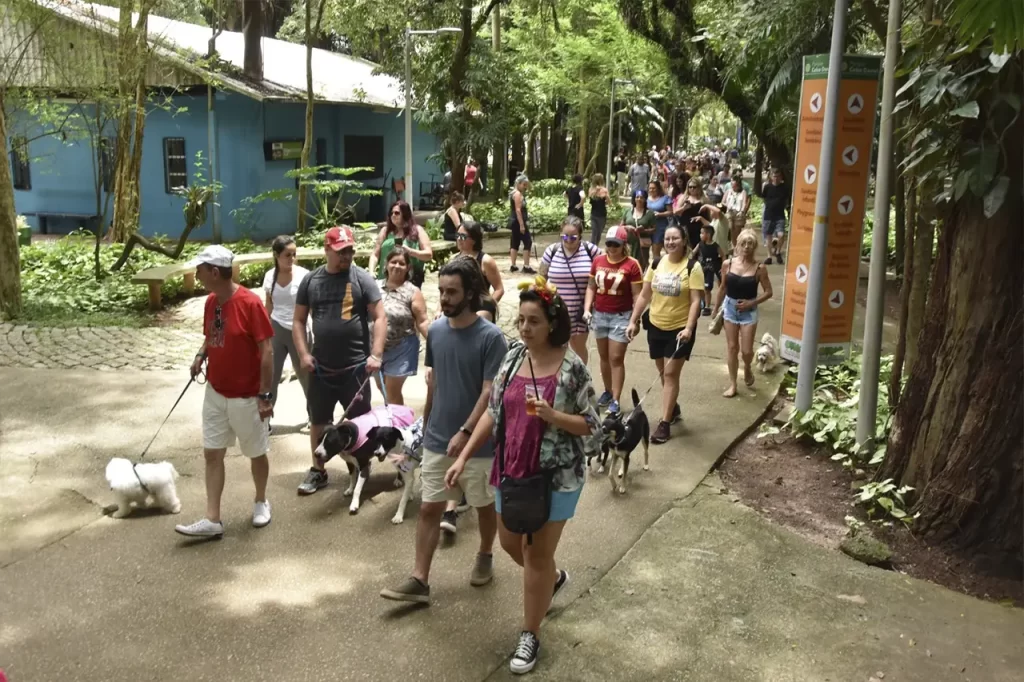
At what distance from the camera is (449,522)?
6031 mm

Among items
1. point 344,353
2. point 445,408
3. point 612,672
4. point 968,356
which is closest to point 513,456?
point 445,408

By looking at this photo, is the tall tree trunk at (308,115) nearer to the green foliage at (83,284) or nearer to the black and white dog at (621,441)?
the green foliage at (83,284)

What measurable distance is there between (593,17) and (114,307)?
2568cm

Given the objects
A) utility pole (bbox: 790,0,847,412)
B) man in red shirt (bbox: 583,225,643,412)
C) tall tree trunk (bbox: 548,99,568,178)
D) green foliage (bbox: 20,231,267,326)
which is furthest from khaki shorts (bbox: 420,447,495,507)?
tall tree trunk (bbox: 548,99,568,178)

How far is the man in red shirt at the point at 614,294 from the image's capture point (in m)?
7.93

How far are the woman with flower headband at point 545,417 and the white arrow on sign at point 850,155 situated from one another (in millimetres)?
4156

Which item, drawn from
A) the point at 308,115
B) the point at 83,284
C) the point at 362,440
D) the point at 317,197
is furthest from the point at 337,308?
the point at 317,197

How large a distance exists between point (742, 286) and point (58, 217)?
19.2 m

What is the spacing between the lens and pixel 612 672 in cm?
450

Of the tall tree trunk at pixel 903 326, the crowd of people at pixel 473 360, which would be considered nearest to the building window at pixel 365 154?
the crowd of people at pixel 473 360

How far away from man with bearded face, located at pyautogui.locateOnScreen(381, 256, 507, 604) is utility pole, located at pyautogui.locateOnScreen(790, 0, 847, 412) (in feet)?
12.2

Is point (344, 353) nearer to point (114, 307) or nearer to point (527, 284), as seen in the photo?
point (527, 284)

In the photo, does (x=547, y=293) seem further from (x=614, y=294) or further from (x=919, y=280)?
(x=919, y=280)

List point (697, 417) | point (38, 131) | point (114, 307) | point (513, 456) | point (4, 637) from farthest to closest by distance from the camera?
1. point (38, 131)
2. point (114, 307)
3. point (697, 417)
4. point (4, 637)
5. point (513, 456)
